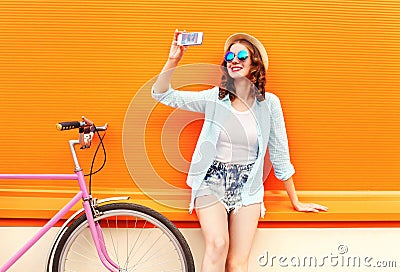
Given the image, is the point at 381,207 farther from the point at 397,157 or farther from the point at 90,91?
the point at 90,91

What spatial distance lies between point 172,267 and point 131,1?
146 cm

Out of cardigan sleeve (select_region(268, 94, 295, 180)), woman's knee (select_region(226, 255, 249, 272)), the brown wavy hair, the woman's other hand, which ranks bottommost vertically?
woman's knee (select_region(226, 255, 249, 272))

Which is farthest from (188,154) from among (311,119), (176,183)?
(311,119)

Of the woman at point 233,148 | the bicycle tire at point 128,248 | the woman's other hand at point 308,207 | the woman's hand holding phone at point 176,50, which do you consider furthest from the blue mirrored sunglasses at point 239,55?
the bicycle tire at point 128,248

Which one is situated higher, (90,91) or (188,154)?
(90,91)

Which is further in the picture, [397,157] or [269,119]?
[397,157]

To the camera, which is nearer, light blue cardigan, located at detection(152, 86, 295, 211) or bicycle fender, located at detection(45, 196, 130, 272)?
bicycle fender, located at detection(45, 196, 130, 272)

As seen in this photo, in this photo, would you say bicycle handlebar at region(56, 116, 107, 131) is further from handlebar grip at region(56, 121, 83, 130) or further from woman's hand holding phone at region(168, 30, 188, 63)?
woman's hand holding phone at region(168, 30, 188, 63)

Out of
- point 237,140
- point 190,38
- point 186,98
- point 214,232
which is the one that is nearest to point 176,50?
point 190,38

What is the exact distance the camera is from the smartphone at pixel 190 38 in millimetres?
2562

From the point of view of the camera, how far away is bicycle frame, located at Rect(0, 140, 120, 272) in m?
2.57

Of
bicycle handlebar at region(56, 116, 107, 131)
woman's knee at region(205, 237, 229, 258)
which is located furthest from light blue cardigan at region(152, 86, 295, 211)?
bicycle handlebar at region(56, 116, 107, 131)

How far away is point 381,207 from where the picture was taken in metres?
2.88

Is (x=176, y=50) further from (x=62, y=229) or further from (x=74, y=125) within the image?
(x=62, y=229)
